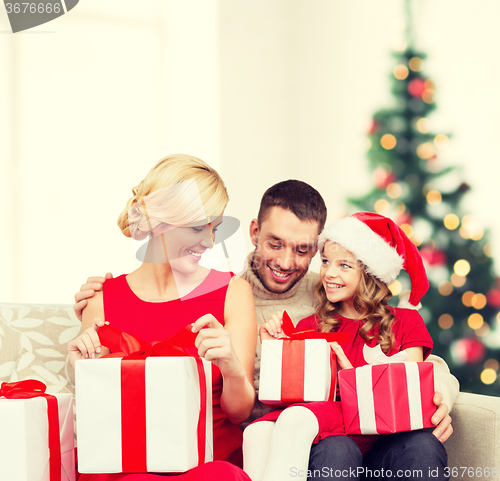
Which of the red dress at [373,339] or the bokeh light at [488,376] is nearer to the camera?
the red dress at [373,339]

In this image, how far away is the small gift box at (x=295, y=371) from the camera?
126cm

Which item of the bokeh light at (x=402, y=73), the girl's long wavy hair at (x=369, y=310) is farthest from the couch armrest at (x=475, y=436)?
the bokeh light at (x=402, y=73)

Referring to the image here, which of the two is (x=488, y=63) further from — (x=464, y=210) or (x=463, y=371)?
(x=463, y=371)

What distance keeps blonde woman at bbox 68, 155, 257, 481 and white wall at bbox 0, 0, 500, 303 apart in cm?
154

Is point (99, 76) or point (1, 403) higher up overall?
point (99, 76)

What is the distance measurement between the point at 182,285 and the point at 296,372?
423 mm

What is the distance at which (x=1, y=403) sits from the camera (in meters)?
0.96

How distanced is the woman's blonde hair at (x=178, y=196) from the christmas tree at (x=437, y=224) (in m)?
1.62

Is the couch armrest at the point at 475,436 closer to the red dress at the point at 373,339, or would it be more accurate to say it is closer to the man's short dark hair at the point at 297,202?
the red dress at the point at 373,339

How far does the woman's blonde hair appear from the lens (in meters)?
1.35

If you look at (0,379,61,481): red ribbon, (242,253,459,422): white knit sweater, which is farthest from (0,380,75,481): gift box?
(242,253,459,422): white knit sweater

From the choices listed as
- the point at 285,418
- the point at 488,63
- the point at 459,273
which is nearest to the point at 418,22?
the point at 488,63

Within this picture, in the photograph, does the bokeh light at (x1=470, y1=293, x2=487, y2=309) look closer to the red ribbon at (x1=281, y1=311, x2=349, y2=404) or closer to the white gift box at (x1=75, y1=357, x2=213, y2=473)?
the red ribbon at (x1=281, y1=311, x2=349, y2=404)

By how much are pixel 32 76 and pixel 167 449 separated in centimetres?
249
